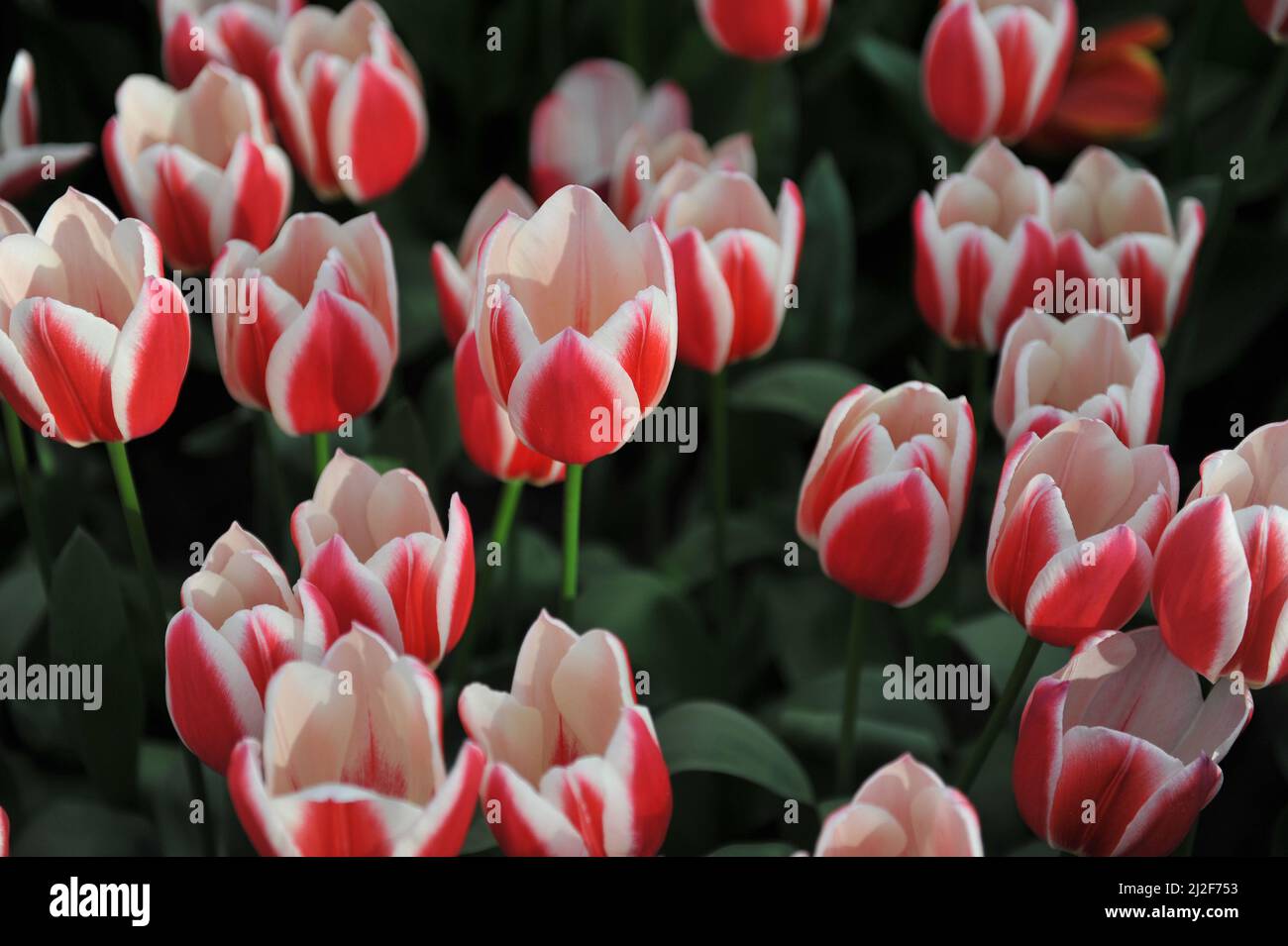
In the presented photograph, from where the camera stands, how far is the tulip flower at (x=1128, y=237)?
2.43 feet

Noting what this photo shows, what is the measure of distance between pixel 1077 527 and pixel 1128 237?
201 millimetres

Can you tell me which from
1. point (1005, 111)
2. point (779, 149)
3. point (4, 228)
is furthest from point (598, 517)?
point (4, 228)

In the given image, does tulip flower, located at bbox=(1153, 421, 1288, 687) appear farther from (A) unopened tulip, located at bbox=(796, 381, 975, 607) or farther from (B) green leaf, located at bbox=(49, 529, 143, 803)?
(B) green leaf, located at bbox=(49, 529, 143, 803)

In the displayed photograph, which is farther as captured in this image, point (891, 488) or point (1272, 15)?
point (1272, 15)

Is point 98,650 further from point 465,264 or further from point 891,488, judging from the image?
point 891,488

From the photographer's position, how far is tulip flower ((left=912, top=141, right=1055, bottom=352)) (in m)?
0.74

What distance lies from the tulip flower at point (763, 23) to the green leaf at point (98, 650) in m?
0.54

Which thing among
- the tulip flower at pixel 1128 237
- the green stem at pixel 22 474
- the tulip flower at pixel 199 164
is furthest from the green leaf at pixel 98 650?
the tulip flower at pixel 1128 237

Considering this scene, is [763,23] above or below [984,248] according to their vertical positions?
above

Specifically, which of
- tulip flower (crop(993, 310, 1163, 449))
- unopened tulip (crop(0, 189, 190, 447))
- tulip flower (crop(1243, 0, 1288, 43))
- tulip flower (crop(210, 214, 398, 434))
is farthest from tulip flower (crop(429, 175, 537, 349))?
tulip flower (crop(1243, 0, 1288, 43))

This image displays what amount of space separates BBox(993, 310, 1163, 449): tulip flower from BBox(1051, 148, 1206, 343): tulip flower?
0.25 feet

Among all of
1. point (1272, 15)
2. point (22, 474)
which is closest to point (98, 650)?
point (22, 474)

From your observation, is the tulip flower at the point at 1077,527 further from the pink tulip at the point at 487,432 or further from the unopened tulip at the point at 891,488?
the pink tulip at the point at 487,432

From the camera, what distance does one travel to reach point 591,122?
40.2 inches
